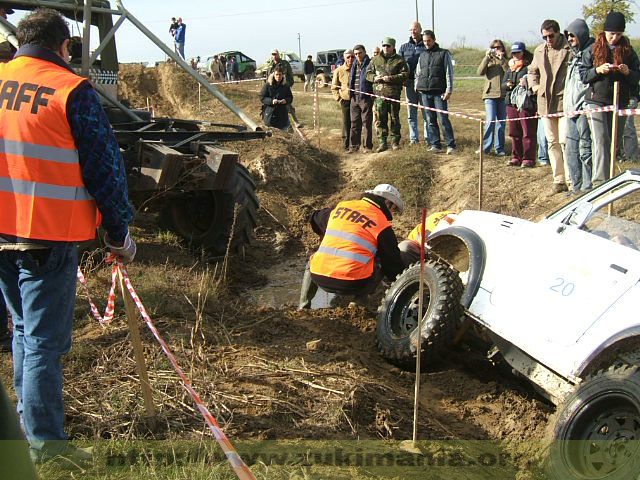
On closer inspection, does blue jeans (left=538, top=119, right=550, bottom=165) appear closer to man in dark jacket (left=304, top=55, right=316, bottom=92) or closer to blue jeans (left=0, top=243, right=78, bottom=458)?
blue jeans (left=0, top=243, right=78, bottom=458)

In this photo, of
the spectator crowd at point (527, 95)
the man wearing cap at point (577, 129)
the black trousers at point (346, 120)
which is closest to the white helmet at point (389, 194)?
the spectator crowd at point (527, 95)

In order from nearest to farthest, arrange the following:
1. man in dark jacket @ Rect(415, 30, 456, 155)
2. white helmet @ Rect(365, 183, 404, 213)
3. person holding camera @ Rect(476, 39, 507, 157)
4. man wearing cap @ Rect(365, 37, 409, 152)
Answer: white helmet @ Rect(365, 183, 404, 213), person holding camera @ Rect(476, 39, 507, 157), man in dark jacket @ Rect(415, 30, 456, 155), man wearing cap @ Rect(365, 37, 409, 152)

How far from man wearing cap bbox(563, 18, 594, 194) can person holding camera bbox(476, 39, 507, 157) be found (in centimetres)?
249

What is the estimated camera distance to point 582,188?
28.0 ft

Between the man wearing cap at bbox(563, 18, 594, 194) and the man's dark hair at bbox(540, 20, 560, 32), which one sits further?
the man's dark hair at bbox(540, 20, 560, 32)

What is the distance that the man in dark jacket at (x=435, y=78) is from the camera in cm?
1155

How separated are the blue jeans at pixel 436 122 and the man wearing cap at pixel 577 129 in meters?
3.04

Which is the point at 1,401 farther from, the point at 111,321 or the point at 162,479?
the point at 111,321

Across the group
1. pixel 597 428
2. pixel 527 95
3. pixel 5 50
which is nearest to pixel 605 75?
pixel 527 95

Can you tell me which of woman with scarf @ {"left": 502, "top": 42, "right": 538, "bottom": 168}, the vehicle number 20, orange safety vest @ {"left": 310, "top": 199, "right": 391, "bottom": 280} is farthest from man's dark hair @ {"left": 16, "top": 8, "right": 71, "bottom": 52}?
woman with scarf @ {"left": 502, "top": 42, "right": 538, "bottom": 168}

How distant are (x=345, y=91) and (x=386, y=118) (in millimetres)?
1506

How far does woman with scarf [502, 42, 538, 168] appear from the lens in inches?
401

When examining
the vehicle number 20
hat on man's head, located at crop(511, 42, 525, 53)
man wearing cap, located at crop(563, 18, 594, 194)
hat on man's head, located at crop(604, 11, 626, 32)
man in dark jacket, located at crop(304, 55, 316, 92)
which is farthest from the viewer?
man in dark jacket, located at crop(304, 55, 316, 92)

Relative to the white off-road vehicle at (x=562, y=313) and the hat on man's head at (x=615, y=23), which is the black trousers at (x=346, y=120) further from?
the white off-road vehicle at (x=562, y=313)
